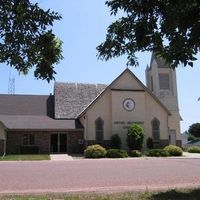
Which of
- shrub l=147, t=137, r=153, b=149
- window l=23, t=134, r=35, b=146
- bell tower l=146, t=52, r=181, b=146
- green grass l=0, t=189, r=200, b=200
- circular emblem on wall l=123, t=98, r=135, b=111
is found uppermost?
bell tower l=146, t=52, r=181, b=146

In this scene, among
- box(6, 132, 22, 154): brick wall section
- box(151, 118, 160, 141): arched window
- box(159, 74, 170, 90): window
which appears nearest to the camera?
box(6, 132, 22, 154): brick wall section

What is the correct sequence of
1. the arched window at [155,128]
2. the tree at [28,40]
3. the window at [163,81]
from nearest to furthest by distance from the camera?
the tree at [28,40]
the arched window at [155,128]
the window at [163,81]

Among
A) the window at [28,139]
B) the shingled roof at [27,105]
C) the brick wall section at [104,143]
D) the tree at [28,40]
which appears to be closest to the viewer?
the tree at [28,40]

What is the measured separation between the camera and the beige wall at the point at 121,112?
41.1 metres

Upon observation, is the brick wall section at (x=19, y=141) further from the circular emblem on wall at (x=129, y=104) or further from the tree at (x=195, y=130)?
the tree at (x=195, y=130)

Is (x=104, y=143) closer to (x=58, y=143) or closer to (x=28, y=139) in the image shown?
(x=58, y=143)

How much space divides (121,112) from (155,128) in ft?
14.3

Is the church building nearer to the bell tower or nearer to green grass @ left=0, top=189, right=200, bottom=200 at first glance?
the bell tower

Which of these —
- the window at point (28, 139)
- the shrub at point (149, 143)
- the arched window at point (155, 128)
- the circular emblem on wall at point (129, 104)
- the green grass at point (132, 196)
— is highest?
the circular emblem on wall at point (129, 104)

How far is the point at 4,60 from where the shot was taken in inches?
314

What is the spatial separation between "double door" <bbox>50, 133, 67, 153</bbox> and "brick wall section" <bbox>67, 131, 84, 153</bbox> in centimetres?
51

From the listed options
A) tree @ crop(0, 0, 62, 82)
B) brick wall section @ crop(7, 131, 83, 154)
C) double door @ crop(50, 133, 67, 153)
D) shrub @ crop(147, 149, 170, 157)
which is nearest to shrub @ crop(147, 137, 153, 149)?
shrub @ crop(147, 149, 170, 157)

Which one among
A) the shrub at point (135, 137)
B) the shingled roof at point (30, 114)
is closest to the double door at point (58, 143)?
the shingled roof at point (30, 114)

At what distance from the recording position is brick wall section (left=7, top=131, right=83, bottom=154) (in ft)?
128
